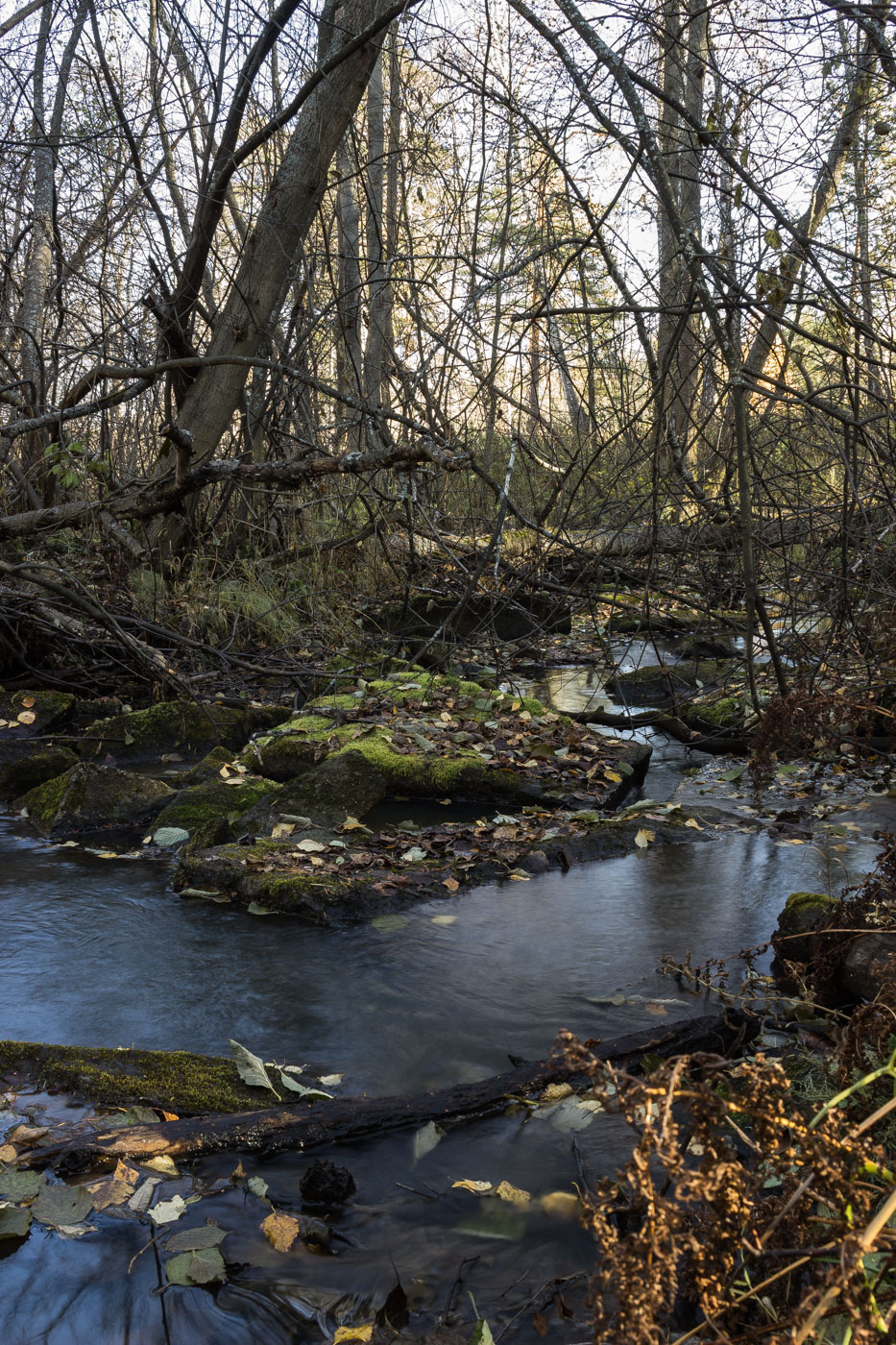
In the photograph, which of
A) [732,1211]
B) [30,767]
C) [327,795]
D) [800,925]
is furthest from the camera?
[30,767]

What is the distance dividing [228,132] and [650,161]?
4.80 metres

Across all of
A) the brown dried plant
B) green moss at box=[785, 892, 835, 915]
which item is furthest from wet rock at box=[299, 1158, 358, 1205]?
green moss at box=[785, 892, 835, 915]

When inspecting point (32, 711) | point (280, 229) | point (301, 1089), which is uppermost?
point (280, 229)

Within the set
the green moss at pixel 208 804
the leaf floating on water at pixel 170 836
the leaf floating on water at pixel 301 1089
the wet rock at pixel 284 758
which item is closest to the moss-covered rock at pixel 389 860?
the leaf floating on water at pixel 170 836

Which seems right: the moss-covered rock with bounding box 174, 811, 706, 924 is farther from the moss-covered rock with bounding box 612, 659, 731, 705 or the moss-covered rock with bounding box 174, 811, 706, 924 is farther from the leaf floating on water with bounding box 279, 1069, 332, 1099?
the moss-covered rock with bounding box 612, 659, 731, 705

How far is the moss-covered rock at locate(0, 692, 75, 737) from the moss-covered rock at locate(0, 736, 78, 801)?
55cm

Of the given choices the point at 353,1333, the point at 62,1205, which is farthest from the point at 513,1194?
the point at 62,1205

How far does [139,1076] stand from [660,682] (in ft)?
22.5

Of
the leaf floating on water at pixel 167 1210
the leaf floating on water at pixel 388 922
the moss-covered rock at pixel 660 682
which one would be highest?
the moss-covered rock at pixel 660 682

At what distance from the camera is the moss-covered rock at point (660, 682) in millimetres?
9148

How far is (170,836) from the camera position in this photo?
584 centimetres

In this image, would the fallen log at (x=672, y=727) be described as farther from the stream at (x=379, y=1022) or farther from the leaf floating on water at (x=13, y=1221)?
the leaf floating on water at (x=13, y=1221)

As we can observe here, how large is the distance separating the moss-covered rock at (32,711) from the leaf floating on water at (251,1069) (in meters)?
4.95

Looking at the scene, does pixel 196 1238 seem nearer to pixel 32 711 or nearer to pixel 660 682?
pixel 32 711
